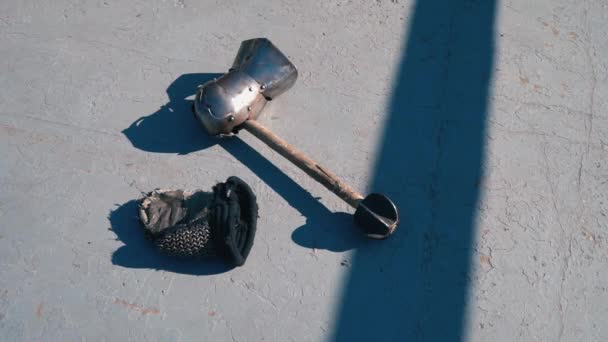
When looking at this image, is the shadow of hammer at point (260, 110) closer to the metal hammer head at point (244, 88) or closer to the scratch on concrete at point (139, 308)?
the metal hammer head at point (244, 88)

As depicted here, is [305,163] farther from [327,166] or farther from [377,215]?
[377,215]

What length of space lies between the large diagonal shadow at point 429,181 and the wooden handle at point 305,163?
24cm

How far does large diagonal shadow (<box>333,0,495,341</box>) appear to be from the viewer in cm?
245

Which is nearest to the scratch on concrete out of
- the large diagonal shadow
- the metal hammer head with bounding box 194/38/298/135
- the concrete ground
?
the concrete ground

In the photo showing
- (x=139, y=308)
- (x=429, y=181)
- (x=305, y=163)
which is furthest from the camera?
(x=429, y=181)

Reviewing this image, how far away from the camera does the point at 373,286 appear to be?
8.22 feet

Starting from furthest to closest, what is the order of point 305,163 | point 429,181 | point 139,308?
point 429,181 < point 305,163 < point 139,308

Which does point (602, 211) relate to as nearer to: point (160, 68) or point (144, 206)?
point (144, 206)

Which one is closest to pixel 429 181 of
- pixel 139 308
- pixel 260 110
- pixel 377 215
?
pixel 377 215

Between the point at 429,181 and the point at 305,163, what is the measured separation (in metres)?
0.64

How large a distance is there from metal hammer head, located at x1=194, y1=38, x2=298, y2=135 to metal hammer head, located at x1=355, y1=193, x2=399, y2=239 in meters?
0.74

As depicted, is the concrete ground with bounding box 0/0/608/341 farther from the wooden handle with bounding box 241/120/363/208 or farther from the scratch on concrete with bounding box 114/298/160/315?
the wooden handle with bounding box 241/120/363/208

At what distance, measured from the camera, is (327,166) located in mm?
2812

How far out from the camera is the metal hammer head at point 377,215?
2.51 meters
